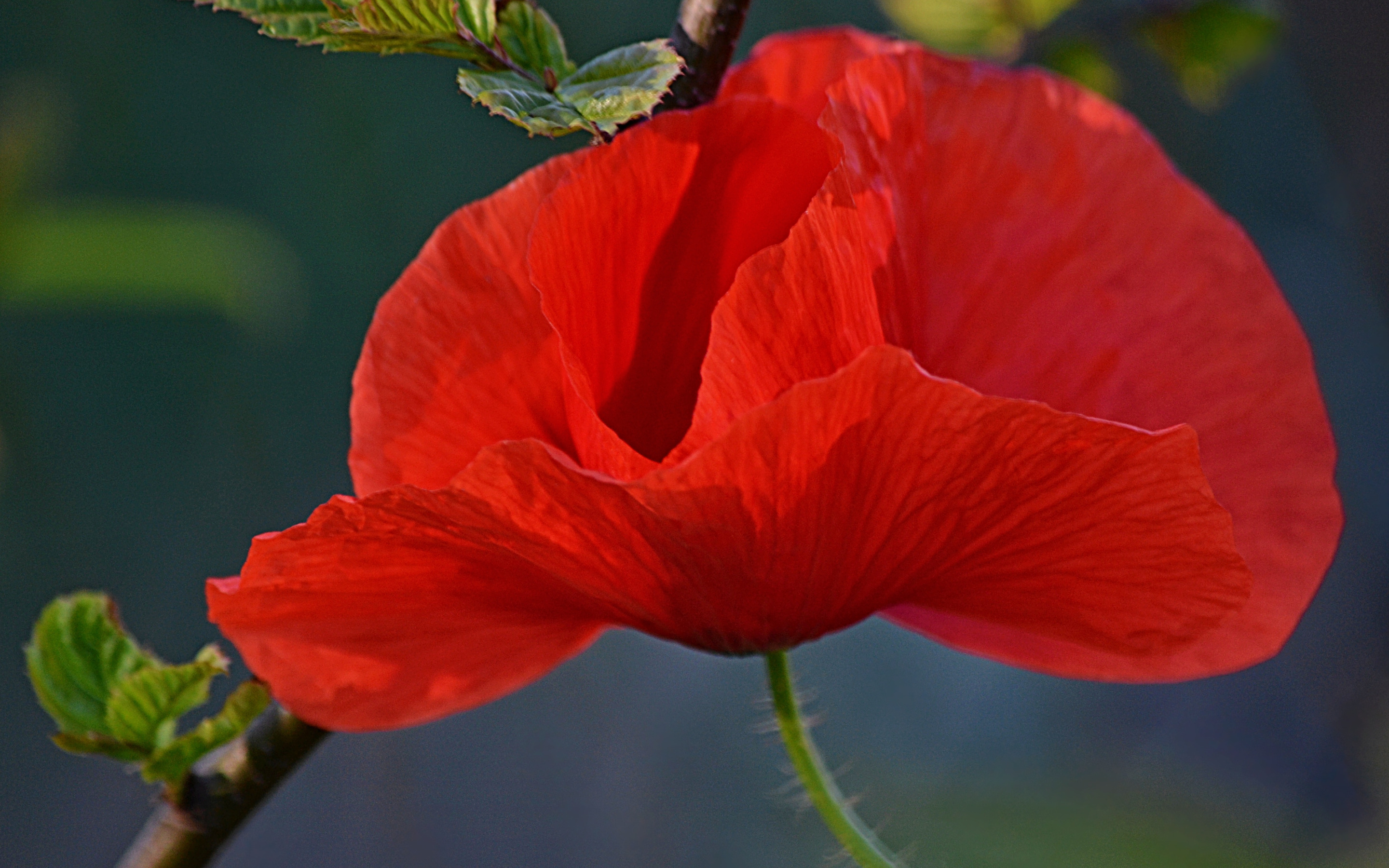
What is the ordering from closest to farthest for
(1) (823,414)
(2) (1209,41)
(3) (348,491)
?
1. (1) (823,414)
2. (2) (1209,41)
3. (3) (348,491)

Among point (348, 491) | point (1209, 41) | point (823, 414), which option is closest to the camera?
point (823, 414)

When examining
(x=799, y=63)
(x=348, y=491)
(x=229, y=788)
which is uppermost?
(x=799, y=63)

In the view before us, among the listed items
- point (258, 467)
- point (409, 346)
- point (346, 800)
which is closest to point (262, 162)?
point (258, 467)

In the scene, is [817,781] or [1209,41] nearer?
[817,781]

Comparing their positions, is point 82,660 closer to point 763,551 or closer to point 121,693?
point 121,693

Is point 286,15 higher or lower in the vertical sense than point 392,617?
higher

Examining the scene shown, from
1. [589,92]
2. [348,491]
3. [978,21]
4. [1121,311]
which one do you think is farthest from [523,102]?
[348,491]

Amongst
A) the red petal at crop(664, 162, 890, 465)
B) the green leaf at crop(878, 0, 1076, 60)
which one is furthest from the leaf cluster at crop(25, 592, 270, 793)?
the green leaf at crop(878, 0, 1076, 60)
